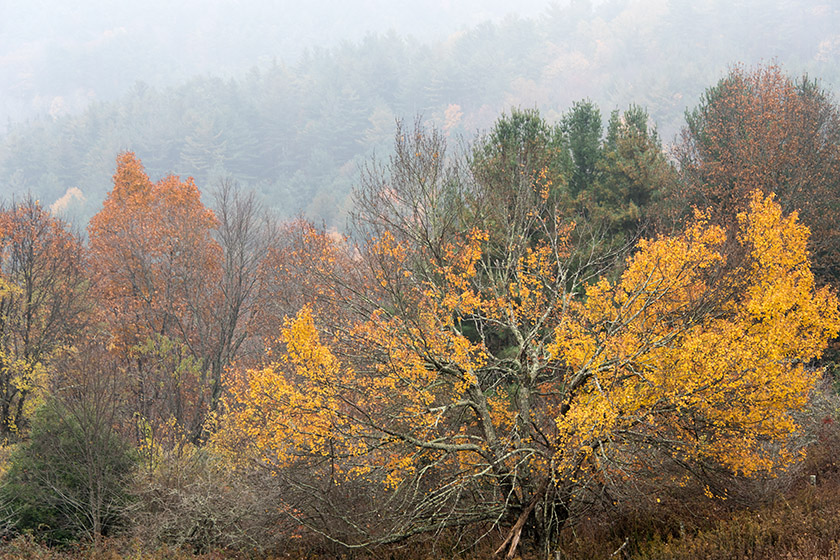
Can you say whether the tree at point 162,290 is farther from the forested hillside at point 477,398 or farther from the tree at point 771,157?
the tree at point 771,157

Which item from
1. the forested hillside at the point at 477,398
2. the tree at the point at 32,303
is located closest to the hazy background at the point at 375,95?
the tree at the point at 32,303

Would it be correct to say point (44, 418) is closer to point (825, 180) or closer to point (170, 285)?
point (170, 285)

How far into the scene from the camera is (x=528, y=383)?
1098 cm

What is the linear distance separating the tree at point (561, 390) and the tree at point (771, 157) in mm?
9171

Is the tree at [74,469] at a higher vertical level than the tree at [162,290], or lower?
lower

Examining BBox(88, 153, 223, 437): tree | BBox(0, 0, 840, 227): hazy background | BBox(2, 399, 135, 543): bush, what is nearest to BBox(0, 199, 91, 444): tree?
BBox(88, 153, 223, 437): tree

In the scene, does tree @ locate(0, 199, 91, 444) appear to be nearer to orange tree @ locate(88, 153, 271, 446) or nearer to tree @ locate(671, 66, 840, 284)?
orange tree @ locate(88, 153, 271, 446)

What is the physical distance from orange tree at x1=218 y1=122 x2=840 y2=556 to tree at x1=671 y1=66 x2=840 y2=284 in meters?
9.26

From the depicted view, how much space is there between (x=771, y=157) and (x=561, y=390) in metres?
16.3

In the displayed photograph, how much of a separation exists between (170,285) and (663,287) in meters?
19.3

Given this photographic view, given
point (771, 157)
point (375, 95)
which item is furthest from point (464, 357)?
point (375, 95)

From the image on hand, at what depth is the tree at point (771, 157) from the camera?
66.7 feet

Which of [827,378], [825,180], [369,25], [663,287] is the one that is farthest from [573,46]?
[663,287]

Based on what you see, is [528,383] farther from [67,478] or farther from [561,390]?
[67,478]
